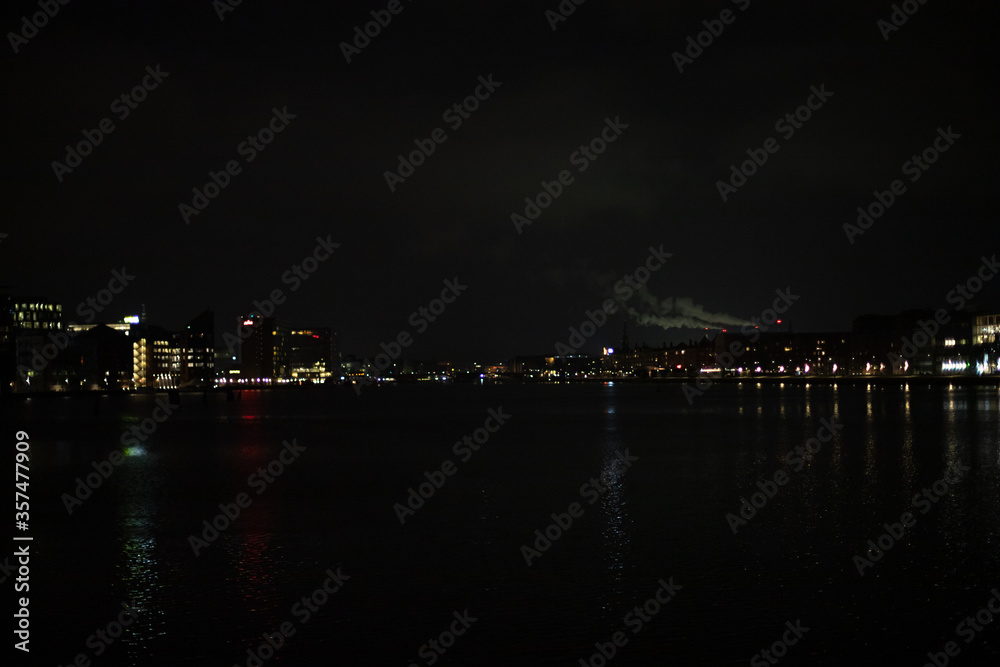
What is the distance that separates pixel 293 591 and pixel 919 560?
1072cm

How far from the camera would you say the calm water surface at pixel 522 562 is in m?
11.9

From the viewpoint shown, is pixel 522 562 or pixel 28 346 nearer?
pixel 522 562

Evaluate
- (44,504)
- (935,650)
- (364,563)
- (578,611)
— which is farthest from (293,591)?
(44,504)

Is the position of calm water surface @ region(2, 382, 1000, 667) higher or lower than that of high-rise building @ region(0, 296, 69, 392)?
lower

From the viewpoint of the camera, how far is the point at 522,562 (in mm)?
16359

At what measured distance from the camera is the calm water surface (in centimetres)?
1194

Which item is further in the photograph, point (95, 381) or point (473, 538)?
point (95, 381)

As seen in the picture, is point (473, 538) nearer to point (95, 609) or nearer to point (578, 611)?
point (578, 611)

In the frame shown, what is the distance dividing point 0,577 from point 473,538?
8.47 meters

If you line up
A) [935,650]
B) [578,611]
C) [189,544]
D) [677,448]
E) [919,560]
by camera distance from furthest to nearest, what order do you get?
[677,448], [189,544], [919,560], [578,611], [935,650]

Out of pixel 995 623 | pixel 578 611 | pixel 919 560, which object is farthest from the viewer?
pixel 919 560

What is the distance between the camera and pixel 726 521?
20031 mm

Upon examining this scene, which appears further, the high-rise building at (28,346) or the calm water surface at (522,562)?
the high-rise building at (28,346)

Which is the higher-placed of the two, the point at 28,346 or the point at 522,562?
the point at 28,346
